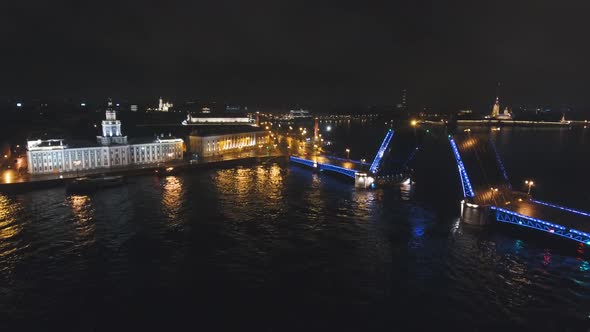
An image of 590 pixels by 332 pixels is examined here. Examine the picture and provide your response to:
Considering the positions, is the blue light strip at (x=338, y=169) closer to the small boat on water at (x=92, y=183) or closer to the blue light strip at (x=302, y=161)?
the blue light strip at (x=302, y=161)

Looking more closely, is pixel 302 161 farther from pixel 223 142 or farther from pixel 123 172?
pixel 123 172

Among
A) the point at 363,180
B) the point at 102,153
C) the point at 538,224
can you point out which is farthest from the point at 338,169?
the point at 102,153

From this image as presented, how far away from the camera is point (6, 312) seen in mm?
18688

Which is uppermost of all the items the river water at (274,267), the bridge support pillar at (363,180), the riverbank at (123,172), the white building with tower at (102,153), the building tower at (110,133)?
the building tower at (110,133)

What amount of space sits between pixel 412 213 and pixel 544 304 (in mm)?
16097

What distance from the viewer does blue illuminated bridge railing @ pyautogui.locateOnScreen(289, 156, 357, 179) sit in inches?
2066

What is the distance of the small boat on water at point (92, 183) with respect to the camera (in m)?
42.5

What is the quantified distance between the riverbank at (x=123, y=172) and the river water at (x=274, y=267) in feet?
8.27

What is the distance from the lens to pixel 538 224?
2845cm

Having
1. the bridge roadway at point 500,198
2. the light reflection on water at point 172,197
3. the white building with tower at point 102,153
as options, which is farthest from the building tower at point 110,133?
the bridge roadway at point 500,198

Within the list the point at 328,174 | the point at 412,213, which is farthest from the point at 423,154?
the point at 412,213

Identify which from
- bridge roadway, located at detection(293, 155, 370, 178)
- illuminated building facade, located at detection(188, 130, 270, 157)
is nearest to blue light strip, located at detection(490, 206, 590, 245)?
bridge roadway, located at detection(293, 155, 370, 178)

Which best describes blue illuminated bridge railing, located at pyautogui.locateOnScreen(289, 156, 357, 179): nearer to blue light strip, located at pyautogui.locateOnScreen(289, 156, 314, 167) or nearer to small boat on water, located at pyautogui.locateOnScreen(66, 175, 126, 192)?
blue light strip, located at pyautogui.locateOnScreen(289, 156, 314, 167)

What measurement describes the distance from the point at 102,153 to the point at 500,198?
4952cm
